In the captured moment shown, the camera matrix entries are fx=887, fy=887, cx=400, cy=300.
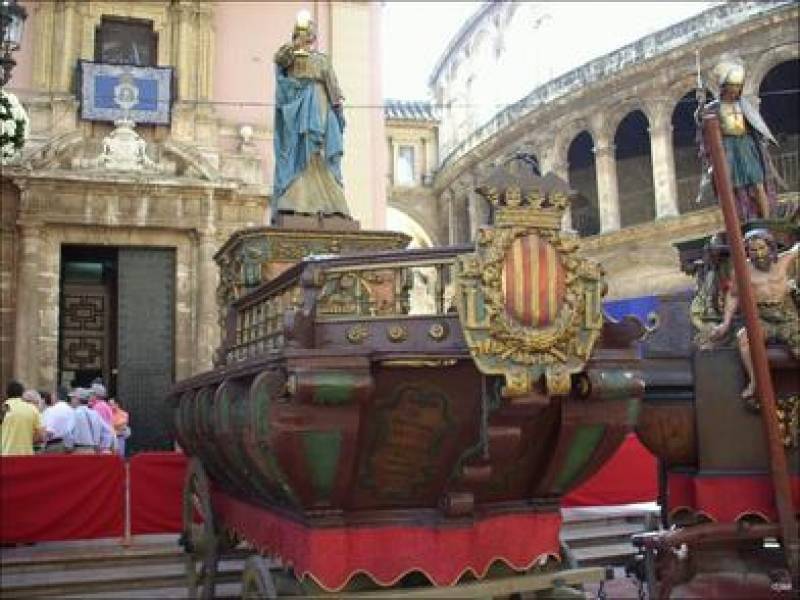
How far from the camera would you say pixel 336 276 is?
4.21 m

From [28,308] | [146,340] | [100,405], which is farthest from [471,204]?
[100,405]

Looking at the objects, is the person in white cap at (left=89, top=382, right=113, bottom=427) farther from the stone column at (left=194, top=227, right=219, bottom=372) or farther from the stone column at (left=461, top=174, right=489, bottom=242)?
the stone column at (left=461, top=174, right=489, bottom=242)

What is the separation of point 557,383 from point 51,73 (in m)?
13.3

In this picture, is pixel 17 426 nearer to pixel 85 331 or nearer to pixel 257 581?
pixel 257 581

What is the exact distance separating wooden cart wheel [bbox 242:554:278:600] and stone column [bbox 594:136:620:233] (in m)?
22.3

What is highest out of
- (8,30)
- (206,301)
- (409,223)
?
(409,223)

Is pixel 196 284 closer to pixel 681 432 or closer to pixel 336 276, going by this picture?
pixel 681 432

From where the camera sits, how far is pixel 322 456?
391cm

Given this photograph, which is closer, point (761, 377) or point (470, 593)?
point (470, 593)

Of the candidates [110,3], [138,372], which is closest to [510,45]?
[110,3]

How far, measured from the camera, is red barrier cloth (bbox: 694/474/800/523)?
616 cm

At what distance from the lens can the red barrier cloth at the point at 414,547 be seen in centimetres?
416

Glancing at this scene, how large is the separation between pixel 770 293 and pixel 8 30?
6.87 metres

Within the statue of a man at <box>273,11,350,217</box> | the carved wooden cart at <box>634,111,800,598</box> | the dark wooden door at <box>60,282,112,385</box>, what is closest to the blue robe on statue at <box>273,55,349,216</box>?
the statue of a man at <box>273,11,350,217</box>
